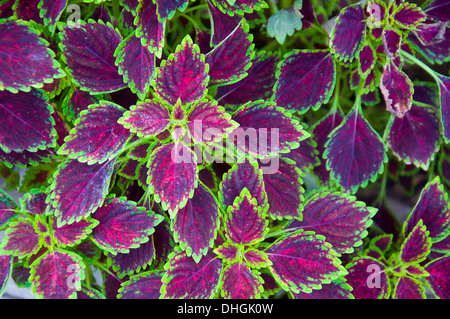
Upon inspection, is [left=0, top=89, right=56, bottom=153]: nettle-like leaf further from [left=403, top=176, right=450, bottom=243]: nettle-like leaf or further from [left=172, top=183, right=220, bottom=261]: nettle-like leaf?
[left=403, top=176, right=450, bottom=243]: nettle-like leaf

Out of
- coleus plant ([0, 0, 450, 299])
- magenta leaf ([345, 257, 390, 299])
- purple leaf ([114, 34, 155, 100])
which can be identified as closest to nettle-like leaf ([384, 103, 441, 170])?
coleus plant ([0, 0, 450, 299])

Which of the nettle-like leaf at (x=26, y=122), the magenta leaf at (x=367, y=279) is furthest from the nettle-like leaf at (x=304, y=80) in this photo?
the nettle-like leaf at (x=26, y=122)

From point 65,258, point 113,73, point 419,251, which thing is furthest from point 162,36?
point 419,251

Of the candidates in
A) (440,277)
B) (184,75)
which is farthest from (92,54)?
(440,277)

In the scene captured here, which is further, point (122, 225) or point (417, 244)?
point (417, 244)

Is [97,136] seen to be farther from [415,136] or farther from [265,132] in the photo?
[415,136]
